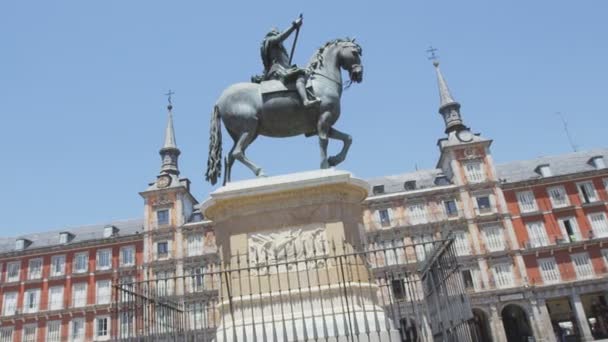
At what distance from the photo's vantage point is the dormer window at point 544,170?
1706 inches

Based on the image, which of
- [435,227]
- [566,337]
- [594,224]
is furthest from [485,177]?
[566,337]

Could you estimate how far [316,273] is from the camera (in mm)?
5961

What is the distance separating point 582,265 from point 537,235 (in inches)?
157

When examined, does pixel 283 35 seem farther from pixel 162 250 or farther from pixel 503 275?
pixel 162 250

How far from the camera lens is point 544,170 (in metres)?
43.6

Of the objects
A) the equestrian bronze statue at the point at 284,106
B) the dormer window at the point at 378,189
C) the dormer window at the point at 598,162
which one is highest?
the dormer window at the point at 378,189

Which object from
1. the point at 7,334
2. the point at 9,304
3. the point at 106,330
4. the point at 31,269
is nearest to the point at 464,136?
the point at 106,330

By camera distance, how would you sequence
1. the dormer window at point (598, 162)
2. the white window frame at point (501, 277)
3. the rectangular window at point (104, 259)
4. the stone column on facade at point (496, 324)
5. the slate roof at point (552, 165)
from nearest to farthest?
the stone column on facade at point (496, 324) < the white window frame at point (501, 277) < the dormer window at point (598, 162) < the rectangular window at point (104, 259) < the slate roof at point (552, 165)

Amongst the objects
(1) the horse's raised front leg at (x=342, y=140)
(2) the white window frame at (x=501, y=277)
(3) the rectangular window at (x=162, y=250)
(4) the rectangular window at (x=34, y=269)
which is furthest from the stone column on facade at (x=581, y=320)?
(4) the rectangular window at (x=34, y=269)

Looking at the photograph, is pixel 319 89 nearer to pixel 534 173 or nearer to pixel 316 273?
pixel 316 273

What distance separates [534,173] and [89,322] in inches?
1692

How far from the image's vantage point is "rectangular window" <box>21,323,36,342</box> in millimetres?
41625

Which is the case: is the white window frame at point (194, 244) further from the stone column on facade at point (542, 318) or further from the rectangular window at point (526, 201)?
the rectangular window at point (526, 201)

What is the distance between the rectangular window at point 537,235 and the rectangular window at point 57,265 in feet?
136
